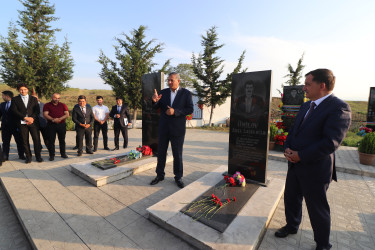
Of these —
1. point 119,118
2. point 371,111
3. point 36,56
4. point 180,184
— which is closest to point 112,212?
point 180,184

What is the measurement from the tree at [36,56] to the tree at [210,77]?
11185mm

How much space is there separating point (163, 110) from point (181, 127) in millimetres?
564

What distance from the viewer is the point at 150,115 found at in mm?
5621

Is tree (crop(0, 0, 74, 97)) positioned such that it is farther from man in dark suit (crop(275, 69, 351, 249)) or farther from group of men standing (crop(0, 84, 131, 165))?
man in dark suit (crop(275, 69, 351, 249))

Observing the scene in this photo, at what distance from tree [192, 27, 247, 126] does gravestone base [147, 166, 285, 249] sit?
1494 cm

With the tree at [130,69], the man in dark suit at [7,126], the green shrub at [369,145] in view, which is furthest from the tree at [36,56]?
the green shrub at [369,145]

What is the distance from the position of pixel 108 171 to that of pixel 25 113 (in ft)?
9.85

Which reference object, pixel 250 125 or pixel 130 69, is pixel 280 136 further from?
pixel 130 69

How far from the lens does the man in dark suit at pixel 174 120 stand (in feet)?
12.4

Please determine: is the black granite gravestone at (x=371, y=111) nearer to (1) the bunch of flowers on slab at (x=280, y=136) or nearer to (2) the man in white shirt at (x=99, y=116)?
(1) the bunch of flowers on slab at (x=280, y=136)

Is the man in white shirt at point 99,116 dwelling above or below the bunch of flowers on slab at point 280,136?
above

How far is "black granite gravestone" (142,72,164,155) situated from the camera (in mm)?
5457

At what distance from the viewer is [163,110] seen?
397 cm

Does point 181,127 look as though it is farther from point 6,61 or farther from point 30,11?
point 30,11
